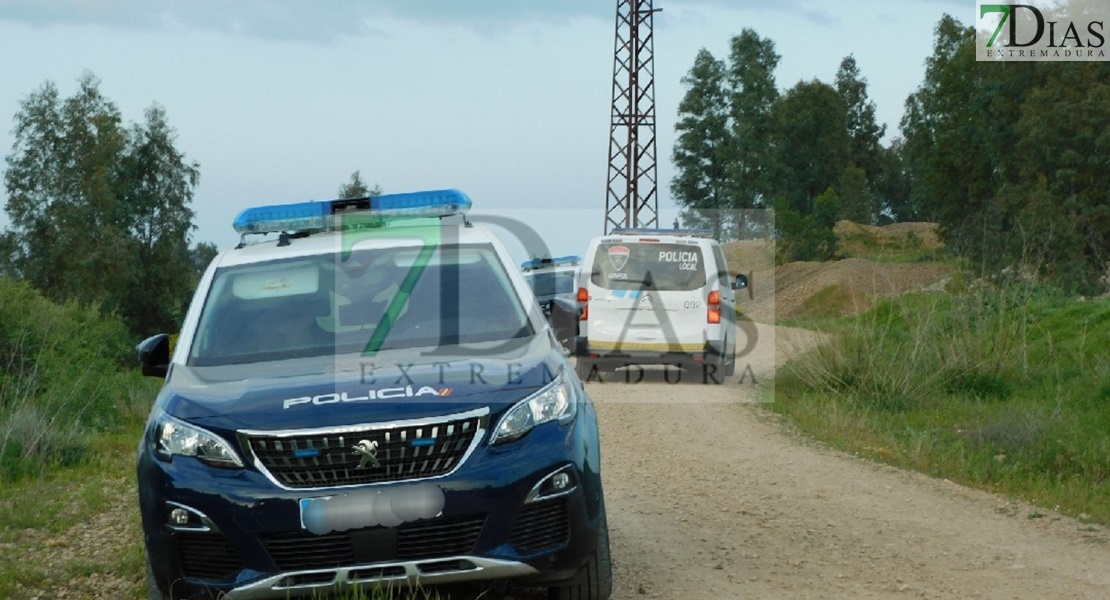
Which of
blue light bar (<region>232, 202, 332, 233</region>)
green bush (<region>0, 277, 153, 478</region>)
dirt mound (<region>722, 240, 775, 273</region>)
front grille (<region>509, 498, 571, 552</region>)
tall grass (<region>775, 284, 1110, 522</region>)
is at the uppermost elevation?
blue light bar (<region>232, 202, 332, 233</region>)

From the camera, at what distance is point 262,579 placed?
5.43m

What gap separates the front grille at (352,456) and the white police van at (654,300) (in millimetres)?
12754

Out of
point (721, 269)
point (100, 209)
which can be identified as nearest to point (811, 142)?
point (100, 209)

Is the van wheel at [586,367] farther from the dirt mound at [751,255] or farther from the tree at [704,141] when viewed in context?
the tree at [704,141]

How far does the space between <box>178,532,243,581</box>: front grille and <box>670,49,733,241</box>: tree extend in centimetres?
8076

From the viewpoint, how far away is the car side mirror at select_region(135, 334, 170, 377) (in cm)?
666

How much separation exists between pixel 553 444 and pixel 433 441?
0.50 metres

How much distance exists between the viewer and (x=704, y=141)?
289 ft

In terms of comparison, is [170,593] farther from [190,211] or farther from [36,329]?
[190,211]

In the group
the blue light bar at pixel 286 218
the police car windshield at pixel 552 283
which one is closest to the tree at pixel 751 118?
the police car windshield at pixel 552 283

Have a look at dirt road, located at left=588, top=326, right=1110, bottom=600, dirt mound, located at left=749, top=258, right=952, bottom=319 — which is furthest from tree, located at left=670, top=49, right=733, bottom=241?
dirt road, located at left=588, top=326, right=1110, bottom=600

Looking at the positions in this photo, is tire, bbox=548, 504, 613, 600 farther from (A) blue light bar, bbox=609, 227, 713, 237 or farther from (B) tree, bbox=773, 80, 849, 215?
(B) tree, bbox=773, 80, 849, 215

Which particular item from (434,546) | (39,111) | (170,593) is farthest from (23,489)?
(39,111)

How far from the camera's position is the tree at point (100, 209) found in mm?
64312
